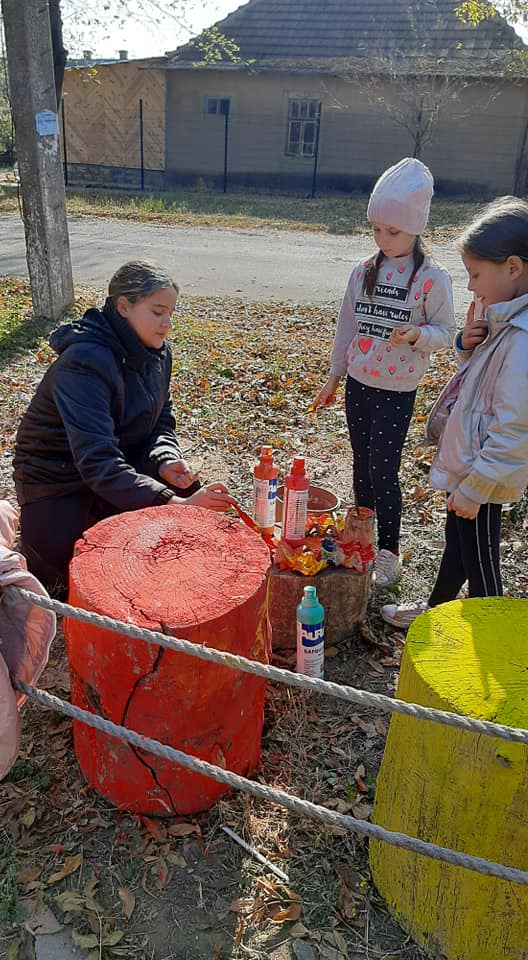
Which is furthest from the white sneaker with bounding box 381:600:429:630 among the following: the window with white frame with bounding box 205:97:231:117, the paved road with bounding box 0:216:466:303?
the window with white frame with bounding box 205:97:231:117

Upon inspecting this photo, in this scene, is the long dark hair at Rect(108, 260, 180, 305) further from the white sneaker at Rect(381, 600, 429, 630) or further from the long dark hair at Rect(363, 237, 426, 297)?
the white sneaker at Rect(381, 600, 429, 630)

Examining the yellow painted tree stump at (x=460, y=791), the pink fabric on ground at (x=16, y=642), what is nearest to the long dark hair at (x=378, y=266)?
the yellow painted tree stump at (x=460, y=791)

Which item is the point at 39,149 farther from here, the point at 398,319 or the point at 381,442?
the point at 381,442

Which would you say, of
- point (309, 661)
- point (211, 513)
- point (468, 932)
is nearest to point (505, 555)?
point (309, 661)

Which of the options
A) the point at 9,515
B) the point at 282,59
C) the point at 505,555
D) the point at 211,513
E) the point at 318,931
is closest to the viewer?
the point at 318,931

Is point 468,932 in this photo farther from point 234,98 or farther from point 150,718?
point 234,98

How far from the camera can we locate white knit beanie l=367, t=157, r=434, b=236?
3193mm

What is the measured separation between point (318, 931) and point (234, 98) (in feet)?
79.2

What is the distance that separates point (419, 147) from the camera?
821 inches

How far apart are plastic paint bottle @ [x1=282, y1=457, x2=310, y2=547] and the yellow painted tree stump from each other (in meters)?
1.14

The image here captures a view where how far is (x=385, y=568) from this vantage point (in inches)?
148

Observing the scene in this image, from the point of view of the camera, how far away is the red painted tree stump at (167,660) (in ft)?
7.21

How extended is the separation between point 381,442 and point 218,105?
2240 cm

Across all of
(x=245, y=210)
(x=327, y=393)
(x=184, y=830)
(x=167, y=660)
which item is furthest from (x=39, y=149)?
(x=245, y=210)
